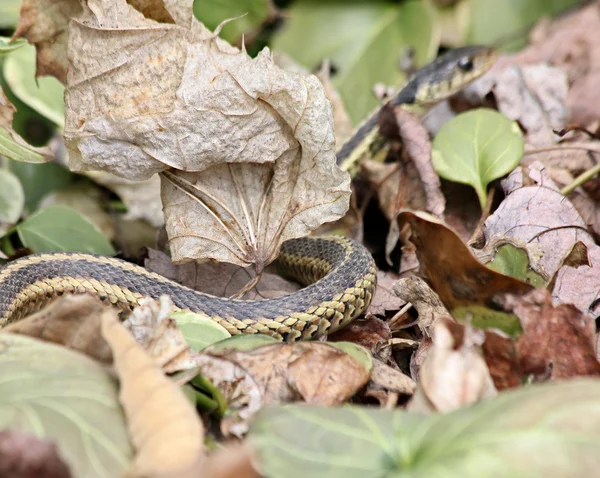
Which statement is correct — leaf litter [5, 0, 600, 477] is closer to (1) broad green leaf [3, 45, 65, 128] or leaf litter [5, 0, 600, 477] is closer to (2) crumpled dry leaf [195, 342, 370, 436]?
(2) crumpled dry leaf [195, 342, 370, 436]

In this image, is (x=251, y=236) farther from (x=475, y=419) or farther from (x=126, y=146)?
(x=475, y=419)

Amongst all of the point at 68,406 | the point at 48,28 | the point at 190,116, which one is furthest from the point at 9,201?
the point at 68,406

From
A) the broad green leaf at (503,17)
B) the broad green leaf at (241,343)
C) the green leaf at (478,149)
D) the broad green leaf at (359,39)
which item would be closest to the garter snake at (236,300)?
the broad green leaf at (241,343)

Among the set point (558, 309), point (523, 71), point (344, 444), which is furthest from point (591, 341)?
point (523, 71)

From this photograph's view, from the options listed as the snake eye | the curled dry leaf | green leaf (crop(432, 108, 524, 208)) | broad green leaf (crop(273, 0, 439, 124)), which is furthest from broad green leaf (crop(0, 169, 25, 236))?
the snake eye

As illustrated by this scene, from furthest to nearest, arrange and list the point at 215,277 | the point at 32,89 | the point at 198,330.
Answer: the point at 32,89 → the point at 215,277 → the point at 198,330

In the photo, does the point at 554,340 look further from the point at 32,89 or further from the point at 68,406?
Answer: the point at 32,89
